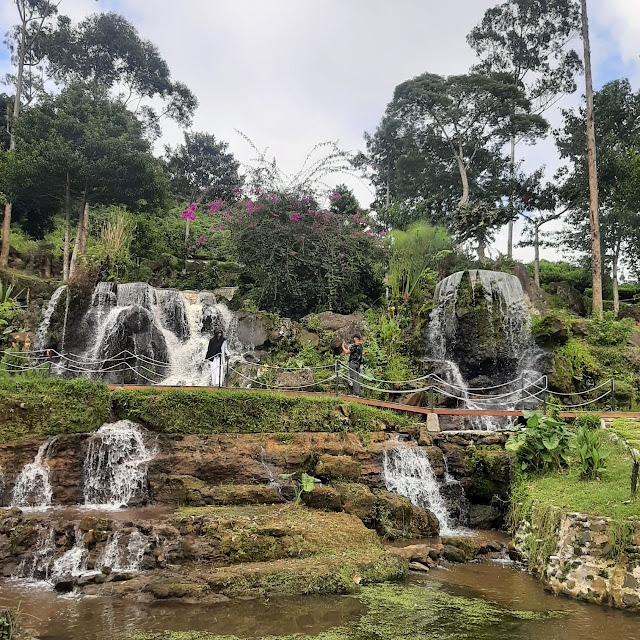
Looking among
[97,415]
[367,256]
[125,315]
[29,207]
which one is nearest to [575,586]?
[97,415]

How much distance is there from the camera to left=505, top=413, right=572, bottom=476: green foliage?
29.1ft

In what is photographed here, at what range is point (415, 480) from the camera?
10344 mm

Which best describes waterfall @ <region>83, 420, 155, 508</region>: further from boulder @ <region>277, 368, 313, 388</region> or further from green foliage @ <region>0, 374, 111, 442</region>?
boulder @ <region>277, 368, 313, 388</region>

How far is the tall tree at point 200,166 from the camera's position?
35.4 metres

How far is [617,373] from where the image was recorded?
15984mm

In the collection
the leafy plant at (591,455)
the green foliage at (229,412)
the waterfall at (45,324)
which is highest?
the waterfall at (45,324)

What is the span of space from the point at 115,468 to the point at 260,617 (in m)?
4.50

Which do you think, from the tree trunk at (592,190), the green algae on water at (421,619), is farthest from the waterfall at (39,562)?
the tree trunk at (592,190)

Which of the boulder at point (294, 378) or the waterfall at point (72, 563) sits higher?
the boulder at point (294, 378)

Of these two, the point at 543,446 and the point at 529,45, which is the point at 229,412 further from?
the point at 529,45

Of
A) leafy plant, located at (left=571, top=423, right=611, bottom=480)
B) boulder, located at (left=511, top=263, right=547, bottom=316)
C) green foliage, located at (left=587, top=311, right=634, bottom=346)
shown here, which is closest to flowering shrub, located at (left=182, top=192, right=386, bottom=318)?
boulder, located at (left=511, top=263, right=547, bottom=316)

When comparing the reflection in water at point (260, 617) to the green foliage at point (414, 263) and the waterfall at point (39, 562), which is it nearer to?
the waterfall at point (39, 562)

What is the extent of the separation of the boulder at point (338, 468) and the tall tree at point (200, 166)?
2810 cm

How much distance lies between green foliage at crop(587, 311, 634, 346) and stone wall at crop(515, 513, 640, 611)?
11.7 meters
